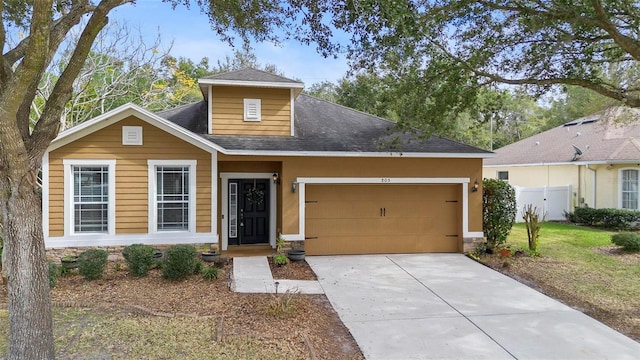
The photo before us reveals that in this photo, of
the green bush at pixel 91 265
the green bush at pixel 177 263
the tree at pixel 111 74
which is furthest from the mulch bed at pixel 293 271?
the tree at pixel 111 74

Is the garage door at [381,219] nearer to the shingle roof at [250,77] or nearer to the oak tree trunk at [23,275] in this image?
the shingle roof at [250,77]

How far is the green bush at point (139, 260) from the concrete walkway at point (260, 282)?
1800 millimetres

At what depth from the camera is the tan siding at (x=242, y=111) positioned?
11.4 metres

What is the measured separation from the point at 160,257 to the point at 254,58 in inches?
995

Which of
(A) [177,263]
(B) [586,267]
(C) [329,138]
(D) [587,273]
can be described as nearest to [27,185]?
(A) [177,263]

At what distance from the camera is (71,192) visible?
9.66 metres

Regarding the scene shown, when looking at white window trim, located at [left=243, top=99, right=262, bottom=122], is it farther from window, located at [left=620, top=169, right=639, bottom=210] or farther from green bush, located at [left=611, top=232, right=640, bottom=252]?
window, located at [left=620, top=169, right=639, bottom=210]

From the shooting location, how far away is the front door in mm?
11945

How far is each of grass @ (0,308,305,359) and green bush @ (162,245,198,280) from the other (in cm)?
203

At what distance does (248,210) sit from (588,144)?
16164 millimetres

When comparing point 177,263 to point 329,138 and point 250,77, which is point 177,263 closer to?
point 329,138

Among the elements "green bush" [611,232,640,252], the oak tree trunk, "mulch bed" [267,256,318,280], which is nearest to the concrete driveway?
"mulch bed" [267,256,318,280]

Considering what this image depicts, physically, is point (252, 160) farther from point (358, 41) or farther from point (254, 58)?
point (254, 58)

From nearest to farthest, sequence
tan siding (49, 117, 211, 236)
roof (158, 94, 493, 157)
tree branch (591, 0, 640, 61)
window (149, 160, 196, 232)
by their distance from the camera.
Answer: tree branch (591, 0, 640, 61), tan siding (49, 117, 211, 236), window (149, 160, 196, 232), roof (158, 94, 493, 157)
